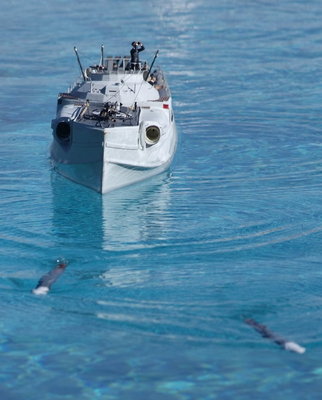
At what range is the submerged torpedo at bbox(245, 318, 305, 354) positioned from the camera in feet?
106

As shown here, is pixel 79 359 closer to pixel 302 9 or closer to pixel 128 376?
pixel 128 376

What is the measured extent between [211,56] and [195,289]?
52630 mm

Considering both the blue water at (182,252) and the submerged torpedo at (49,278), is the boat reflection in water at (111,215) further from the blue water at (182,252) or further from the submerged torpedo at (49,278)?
the submerged torpedo at (49,278)

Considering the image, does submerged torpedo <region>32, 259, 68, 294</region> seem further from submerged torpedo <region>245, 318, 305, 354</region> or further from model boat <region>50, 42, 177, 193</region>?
model boat <region>50, 42, 177, 193</region>

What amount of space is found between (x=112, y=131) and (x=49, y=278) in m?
13.7

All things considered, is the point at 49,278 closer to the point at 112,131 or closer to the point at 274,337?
the point at 274,337

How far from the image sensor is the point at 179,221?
45750 millimetres

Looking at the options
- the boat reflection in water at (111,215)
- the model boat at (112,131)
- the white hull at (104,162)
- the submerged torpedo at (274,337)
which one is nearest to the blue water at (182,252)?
the boat reflection in water at (111,215)

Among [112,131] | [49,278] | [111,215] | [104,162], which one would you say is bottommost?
[49,278]

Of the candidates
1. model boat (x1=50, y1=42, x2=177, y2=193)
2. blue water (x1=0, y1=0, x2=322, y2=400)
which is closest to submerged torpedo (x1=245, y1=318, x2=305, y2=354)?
blue water (x1=0, y1=0, x2=322, y2=400)

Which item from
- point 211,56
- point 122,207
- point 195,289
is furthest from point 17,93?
point 195,289

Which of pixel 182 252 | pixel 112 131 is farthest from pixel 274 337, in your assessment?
pixel 112 131

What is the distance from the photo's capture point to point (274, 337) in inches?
1308

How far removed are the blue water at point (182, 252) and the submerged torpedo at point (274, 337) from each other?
31cm
